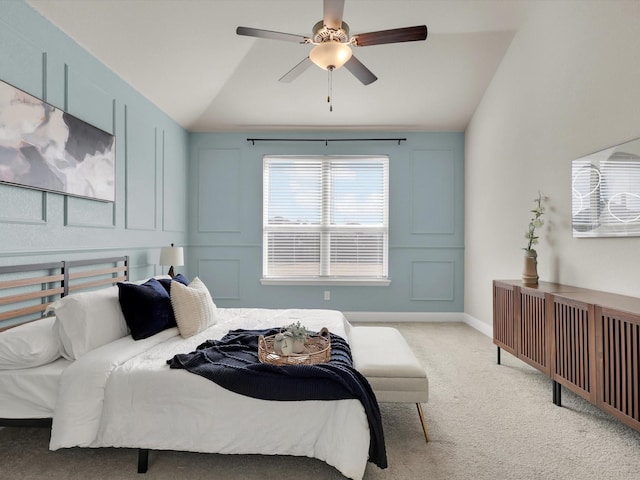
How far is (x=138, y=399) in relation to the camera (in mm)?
1938

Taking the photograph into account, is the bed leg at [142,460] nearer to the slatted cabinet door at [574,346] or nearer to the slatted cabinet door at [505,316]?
the slatted cabinet door at [574,346]

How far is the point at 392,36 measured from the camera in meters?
2.57

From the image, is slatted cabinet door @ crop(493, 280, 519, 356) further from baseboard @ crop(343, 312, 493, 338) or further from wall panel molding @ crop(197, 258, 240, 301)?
wall panel molding @ crop(197, 258, 240, 301)

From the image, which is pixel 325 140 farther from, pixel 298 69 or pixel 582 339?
pixel 582 339

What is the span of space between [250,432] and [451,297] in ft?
13.8

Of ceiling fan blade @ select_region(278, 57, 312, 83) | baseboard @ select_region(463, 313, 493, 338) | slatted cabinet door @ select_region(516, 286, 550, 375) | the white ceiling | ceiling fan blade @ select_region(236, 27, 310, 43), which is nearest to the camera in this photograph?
ceiling fan blade @ select_region(236, 27, 310, 43)

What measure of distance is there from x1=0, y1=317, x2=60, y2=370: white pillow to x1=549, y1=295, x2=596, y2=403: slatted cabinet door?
315 cm

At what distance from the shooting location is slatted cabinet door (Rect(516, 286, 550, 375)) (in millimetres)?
2867

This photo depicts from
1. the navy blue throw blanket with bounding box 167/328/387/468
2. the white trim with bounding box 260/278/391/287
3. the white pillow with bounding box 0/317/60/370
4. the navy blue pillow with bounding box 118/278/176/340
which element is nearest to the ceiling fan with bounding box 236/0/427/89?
the navy blue pillow with bounding box 118/278/176/340

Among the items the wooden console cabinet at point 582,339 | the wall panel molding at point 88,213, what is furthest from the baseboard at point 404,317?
the wall panel molding at point 88,213

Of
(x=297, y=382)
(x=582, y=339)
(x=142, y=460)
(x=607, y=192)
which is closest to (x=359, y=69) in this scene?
(x=607, y=192)

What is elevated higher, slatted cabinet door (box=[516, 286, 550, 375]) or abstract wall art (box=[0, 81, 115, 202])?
abstract wall art (box=[0, 81, 115, 202])

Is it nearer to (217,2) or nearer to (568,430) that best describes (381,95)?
(217,2)

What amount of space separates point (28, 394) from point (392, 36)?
3014 millimetres
